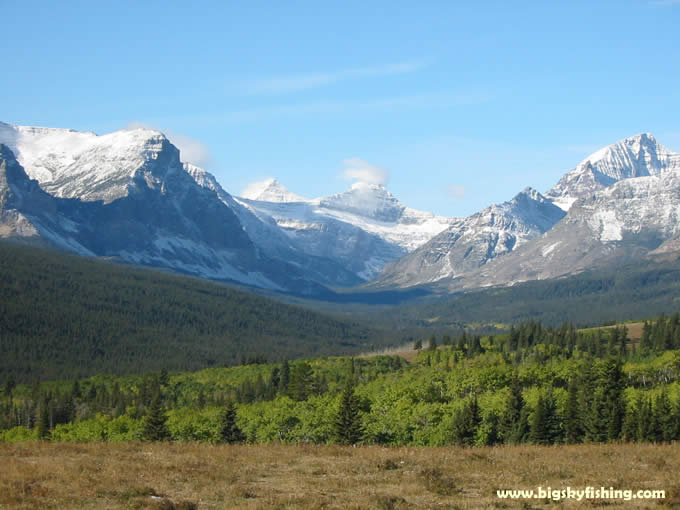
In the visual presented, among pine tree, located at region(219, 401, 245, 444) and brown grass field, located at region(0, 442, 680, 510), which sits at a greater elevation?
brown grass field, located at region(0, 442, 680, 510)

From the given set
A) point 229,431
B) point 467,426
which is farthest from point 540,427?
point 229,431

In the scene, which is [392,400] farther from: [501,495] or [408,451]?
[501,495]

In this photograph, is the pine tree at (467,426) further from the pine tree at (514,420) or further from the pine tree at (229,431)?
the pine tree at (229,431)

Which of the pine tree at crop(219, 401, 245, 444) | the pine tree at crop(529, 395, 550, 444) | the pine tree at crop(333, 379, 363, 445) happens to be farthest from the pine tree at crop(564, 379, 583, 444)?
the pine tree at crop(219, 401, 245, 444)

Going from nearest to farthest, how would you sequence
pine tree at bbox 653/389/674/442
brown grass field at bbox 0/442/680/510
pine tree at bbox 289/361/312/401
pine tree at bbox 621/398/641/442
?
brown grass field at bbox 0/442/680/510 < pine tree at bbox 653/389/674/442 < pine tree at bbox 621/398/641/442 < pine tree at bbox 289/361/312/401

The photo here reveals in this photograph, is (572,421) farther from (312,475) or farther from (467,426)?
(312,475)

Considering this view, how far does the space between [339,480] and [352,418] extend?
5267cm

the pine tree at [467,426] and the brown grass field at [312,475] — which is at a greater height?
the brown grass field at [312,475]

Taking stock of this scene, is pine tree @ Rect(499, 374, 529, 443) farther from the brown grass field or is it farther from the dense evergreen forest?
the brown grass field

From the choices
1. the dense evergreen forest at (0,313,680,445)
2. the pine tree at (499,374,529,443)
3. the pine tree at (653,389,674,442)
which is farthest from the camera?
the pine tree at (499,374,529,443)

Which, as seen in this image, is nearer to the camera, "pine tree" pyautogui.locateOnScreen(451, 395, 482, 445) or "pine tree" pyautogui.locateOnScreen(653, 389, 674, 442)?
"pine tree" pyautogui.locateOnScreen(451, 395, 482, 445)

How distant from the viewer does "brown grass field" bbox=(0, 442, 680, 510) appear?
115 ft

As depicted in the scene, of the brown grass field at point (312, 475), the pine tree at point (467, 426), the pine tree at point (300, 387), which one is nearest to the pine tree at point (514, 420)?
the pine tree at point (467, 426)

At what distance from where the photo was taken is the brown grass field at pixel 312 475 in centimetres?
3519
